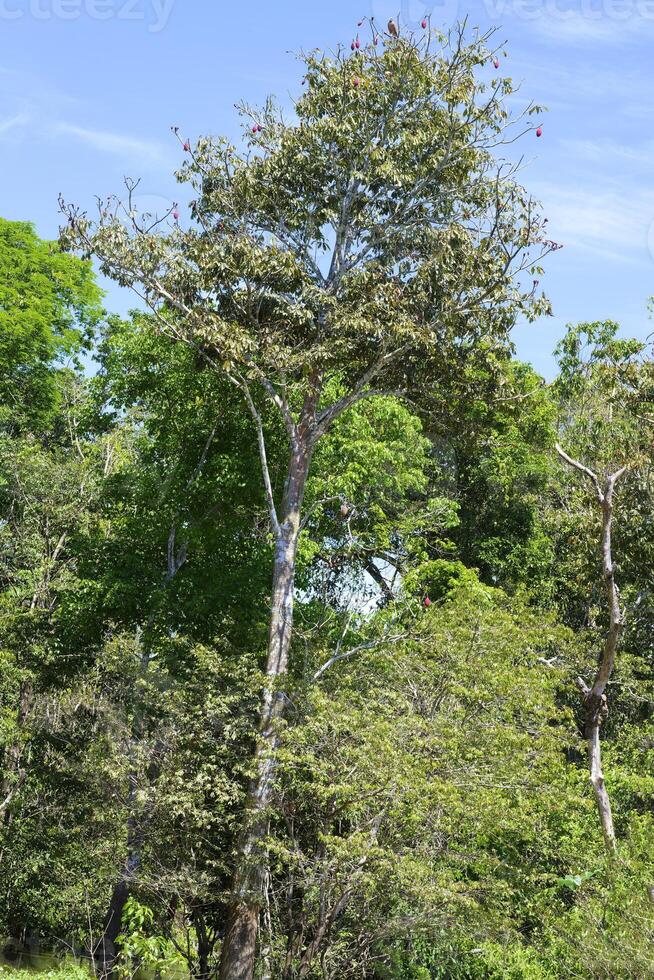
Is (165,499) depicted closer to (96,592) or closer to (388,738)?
(96,592)

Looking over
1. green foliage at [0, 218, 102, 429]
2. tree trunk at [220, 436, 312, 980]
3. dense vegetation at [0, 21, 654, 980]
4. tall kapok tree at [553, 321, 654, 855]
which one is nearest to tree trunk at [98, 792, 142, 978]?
dense vegetation at [0, 21, 654, 980]

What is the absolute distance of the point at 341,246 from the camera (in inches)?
601

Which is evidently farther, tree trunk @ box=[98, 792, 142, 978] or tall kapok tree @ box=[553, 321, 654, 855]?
tall kapok tree @ box=[553, 321, 654, 855]

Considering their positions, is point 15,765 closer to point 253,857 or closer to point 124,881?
point 124,881

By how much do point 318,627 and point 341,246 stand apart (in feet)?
18.8

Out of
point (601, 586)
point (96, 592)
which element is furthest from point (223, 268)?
point (601, 586)

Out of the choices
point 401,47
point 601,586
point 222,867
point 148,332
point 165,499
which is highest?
point 401,47

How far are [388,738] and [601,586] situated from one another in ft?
36.3

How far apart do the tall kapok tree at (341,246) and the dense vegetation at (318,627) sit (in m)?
0.05

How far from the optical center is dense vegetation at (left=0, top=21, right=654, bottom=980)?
1166 centimetres

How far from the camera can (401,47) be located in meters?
14.7

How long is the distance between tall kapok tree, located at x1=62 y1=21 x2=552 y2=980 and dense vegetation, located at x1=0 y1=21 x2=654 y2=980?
52mm

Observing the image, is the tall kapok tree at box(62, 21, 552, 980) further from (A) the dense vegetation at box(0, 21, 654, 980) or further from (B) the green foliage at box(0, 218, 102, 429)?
(B) the green foliage at box(0, 218, 102, 429)

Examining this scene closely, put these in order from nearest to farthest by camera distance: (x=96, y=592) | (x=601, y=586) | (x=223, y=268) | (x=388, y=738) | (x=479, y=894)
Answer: (x=388, y=738) → (x=479, y=894) → (x=223, y=268) → (x=96, y=592) → (x=601, y=586)
